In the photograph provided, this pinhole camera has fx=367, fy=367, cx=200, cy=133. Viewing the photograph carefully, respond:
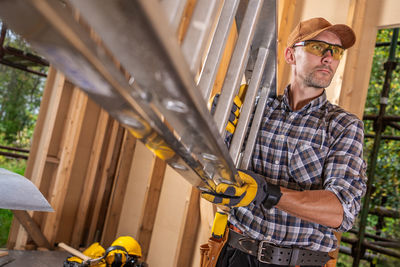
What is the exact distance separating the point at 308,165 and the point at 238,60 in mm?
848

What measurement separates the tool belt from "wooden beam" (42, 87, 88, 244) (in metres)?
2.60

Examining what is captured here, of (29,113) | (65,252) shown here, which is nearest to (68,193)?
(65,252)

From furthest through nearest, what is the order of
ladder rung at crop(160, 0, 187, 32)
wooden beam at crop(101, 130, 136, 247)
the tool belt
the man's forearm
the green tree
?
1. the green tree
2. wooden beam at crop(101, 130, 136, 247)
3. the tool belt
4. the man's forearm
5. ladder rung at crop(160, 0, 187, 32)

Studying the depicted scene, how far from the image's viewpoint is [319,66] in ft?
5.74

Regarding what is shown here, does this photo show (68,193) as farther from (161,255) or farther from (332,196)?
(332,196)

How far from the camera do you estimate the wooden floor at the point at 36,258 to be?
9.86ft

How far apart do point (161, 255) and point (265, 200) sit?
2262 millimetres

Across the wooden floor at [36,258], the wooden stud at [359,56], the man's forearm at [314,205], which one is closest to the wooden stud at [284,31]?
the wooden stud at [359,56]

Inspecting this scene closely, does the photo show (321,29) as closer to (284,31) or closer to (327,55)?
(327,55)

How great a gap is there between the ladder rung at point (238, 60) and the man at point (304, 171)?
41 cm

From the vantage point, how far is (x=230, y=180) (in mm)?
961

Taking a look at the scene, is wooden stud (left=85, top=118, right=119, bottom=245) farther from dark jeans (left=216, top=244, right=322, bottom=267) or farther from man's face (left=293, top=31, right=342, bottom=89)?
man's face (left=293, top=31, right=342, bottom=89)

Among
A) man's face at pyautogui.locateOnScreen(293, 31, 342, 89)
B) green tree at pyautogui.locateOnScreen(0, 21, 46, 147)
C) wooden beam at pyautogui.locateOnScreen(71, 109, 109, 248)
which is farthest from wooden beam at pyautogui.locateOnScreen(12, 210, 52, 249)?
green tree at pyautogui.locateOnScreen(0, 21, 46, 147)

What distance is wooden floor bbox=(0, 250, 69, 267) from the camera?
9.86 ft
